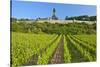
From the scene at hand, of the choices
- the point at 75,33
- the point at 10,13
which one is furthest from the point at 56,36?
the point at 10,13

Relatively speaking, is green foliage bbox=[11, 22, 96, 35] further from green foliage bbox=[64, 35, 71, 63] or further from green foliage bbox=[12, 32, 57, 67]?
green foliage bbox=[64, 35, 71, 63]

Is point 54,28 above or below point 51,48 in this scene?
above

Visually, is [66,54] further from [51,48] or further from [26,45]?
[26,45]

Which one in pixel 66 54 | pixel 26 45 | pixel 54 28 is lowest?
pixel 66 54

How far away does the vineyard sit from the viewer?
2.22 meters

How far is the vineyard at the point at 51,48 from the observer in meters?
2.22

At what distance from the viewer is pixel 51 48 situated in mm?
2350

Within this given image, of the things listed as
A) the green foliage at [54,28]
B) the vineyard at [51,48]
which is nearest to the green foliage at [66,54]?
the vineyard at [51,48]

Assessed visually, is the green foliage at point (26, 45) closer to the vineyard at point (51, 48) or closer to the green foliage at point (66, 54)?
the vineyard at point (51, 48)

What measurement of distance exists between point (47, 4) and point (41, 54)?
575mm

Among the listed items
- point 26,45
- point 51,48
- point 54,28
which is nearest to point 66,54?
point 51,48

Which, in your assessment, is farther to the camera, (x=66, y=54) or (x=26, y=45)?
(x=66, y=54)

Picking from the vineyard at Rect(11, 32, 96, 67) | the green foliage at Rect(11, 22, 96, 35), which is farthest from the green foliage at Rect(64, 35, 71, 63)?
the green foliage at Rect(11, 22, 96, 35)
